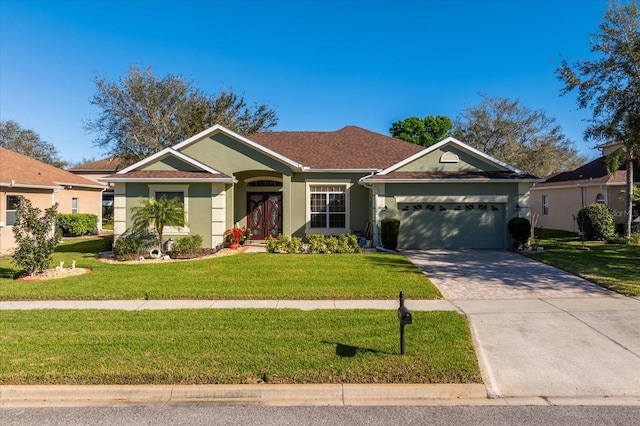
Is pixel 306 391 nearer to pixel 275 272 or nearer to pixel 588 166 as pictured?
pixel 275 272

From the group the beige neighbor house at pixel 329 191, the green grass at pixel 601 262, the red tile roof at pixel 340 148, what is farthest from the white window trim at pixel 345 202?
the green grass at pixel 601 262

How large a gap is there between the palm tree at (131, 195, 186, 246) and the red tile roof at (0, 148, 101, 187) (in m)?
6.73

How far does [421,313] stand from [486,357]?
183 centimetres

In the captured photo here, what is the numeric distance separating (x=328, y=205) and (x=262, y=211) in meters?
3.34

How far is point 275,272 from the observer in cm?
1096

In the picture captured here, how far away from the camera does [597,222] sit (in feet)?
59.7

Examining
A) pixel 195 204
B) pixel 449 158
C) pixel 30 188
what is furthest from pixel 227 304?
pixel 30 188

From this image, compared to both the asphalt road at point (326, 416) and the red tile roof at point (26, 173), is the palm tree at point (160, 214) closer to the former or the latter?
the red tile roof at point (26, 173)

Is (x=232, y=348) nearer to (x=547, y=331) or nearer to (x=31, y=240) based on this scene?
(x=547, y=331)

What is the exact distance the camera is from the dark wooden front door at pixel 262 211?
61.2 feet

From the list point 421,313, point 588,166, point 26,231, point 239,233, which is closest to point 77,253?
point 26,231

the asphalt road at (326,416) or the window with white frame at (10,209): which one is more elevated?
the window with white frame at (10,209)

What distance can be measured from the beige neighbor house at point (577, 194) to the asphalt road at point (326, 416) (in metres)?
18.0

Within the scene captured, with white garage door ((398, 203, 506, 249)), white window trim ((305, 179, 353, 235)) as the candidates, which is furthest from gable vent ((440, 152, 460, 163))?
white window trim ((305, 179, 353, 235))
